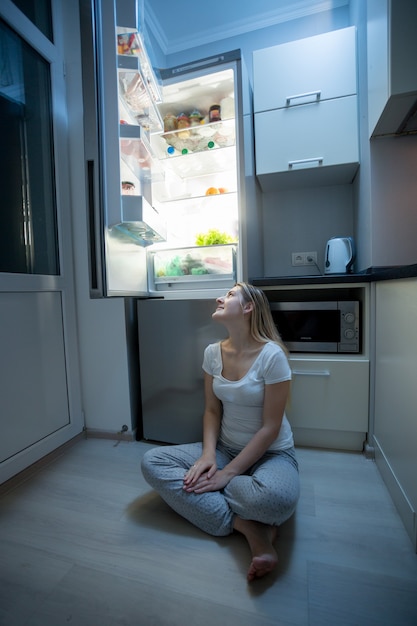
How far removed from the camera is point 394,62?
1040mm

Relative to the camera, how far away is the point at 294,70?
155 cm

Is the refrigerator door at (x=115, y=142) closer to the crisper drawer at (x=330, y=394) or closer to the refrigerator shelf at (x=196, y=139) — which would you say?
the refrigerator shelf at (x=196, y=139)

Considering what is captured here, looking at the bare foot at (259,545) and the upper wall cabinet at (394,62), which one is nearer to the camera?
the bare foot at (259,545)

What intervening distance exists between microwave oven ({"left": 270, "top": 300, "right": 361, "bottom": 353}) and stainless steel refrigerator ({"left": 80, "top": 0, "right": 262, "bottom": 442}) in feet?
1.02

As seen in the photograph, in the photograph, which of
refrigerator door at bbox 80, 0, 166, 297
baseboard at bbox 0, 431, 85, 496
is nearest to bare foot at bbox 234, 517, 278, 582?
baseboard at bbox 0, 431, 85, 496

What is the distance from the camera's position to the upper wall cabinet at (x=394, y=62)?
1.03 metres

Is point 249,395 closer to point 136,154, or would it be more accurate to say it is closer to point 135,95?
point 136,154

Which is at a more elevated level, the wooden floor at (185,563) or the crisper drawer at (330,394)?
the crisper drawer at (330,394)

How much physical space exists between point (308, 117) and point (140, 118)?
0.89 m

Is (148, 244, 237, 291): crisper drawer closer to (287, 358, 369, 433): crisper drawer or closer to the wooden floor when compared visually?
(287, 358, 369, 433): crisper drawer

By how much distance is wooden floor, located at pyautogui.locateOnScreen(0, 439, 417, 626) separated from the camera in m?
0.68

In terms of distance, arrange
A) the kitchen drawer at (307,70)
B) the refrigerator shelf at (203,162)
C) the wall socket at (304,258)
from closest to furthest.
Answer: the kitchen drawer at (307,70)
the refrigerator shelf at (203,162)
the wall socket at (304,258)

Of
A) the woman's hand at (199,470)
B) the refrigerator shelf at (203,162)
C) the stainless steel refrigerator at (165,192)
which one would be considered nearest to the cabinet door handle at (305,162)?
the stainless steel refrigerator at (165,192)

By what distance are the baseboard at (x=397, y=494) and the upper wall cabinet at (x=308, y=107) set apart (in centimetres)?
142
